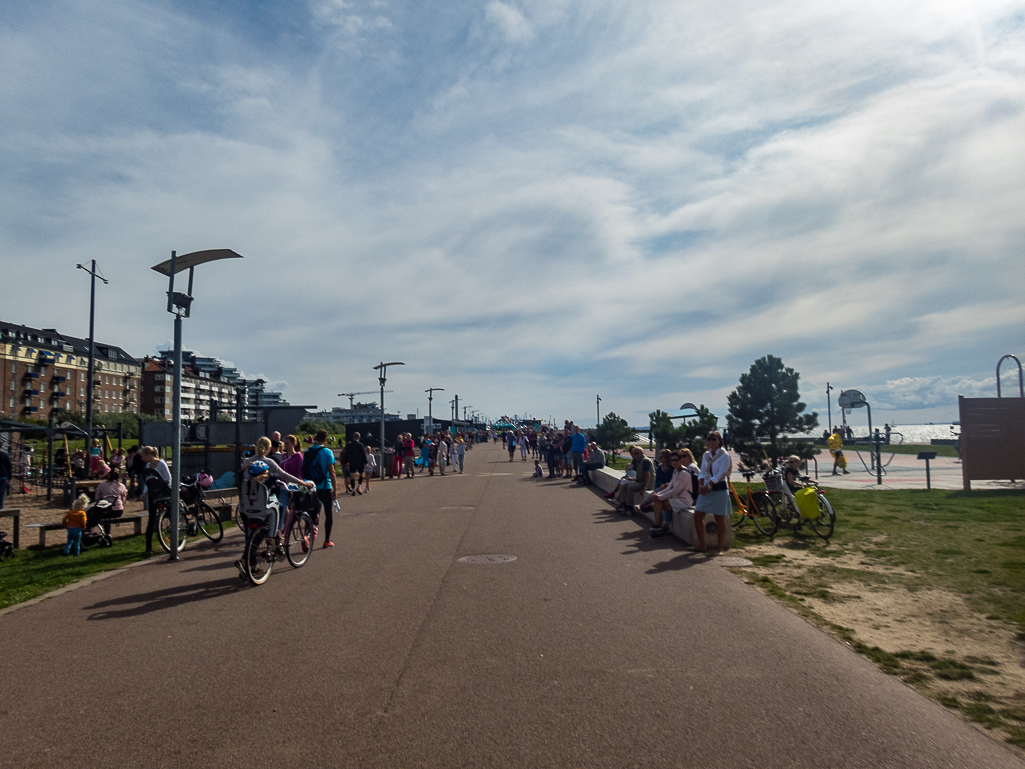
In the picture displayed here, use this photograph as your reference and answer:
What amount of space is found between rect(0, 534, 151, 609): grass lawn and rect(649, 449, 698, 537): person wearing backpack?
7758 mm

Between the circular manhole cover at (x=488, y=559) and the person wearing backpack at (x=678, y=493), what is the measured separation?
2.94 meters

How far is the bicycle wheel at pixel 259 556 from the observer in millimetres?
7832

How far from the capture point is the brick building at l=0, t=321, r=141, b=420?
9831 centimetres

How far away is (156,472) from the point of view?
10391 mm

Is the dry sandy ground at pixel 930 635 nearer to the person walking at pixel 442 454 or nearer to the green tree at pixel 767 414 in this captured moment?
the green tree at pixel 767 414

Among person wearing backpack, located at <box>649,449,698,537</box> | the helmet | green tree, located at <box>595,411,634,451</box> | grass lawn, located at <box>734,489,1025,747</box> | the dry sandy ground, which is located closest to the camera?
the dry sandy ground

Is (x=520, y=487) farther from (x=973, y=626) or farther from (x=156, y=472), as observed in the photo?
(x=973, y=626)

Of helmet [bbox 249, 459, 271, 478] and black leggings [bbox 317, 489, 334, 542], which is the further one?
black leggings [bbox 317, 489, 334, 542]

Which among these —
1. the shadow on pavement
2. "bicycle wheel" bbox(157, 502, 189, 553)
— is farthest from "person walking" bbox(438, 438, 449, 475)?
the shadow on pavement

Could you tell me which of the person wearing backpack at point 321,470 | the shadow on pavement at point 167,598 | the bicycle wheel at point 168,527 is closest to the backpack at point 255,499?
the shadow on pavement at point 167,598

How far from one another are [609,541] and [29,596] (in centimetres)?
761

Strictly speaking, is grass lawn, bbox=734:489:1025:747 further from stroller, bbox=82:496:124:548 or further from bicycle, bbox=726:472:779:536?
stroller, bbox=82:496:124:548

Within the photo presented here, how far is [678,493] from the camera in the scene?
11203mm

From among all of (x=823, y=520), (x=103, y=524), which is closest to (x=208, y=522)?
(x=103, y=524)
